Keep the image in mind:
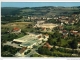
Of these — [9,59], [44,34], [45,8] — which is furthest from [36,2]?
[9,59]

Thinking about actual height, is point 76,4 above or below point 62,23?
above

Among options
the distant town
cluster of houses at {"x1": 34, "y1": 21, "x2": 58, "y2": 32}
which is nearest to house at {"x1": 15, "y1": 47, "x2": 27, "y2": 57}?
the distant town

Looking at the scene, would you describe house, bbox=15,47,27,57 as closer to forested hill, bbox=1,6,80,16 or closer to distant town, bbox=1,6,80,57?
distant town, bbox=1,6,80,57

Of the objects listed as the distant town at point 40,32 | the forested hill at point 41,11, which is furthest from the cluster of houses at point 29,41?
the forested hill at point 41,11

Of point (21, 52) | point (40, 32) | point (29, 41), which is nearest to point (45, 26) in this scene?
point (40, 32)

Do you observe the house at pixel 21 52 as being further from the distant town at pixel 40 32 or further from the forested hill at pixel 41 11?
the forested hill at pixel 41 11

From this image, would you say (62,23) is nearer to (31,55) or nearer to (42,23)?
(42,23)

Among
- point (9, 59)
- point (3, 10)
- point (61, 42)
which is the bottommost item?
point (9, 59)
